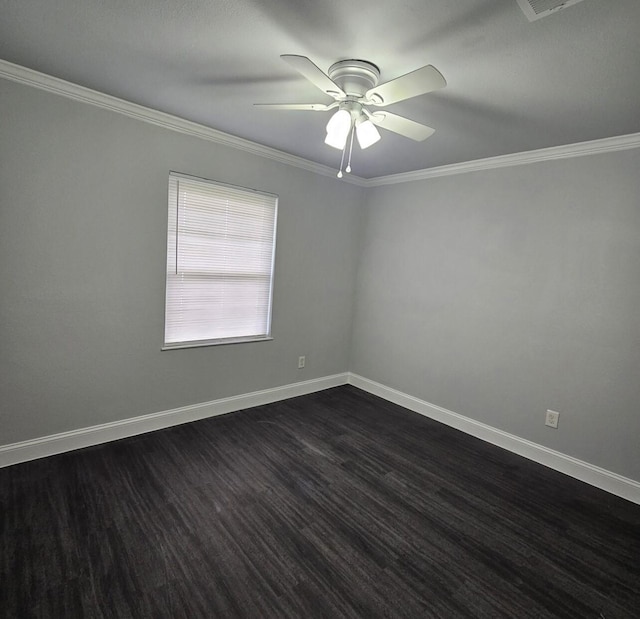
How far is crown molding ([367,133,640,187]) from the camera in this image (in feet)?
8.08

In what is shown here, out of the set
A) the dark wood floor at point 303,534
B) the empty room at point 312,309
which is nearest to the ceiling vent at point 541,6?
the empty room at point 312,309

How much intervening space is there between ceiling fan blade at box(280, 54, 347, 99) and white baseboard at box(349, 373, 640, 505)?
115 inches

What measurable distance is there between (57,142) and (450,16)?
7.77 feet

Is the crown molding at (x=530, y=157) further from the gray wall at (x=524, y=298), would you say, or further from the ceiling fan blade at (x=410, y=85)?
the ceiling fan blade at (x=410, y=85)

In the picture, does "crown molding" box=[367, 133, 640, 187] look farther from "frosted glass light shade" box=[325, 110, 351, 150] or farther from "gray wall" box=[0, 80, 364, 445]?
"frosted glass light shade" box=[325, 110, 351, 150]

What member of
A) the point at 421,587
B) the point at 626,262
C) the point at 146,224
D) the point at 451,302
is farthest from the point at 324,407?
the point at 626,262

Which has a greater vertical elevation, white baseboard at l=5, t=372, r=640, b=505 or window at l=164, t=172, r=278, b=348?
window at l=164, t=172, r=278, b=348

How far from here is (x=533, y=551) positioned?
1.96 m

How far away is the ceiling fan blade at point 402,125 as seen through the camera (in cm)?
186

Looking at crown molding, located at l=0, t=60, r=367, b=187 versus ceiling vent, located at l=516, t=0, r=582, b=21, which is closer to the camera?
ceiling vent, located at l=516, t=0, r=582, b=21

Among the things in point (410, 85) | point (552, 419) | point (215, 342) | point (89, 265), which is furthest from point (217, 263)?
point (552, 419)

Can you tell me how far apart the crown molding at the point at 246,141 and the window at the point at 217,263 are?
14.5 inches

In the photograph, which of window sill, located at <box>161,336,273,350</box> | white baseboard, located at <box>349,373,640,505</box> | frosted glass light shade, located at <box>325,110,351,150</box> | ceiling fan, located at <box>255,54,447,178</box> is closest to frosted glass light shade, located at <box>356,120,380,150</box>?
ceiling fan, located at <box>255,54,447,178</box>

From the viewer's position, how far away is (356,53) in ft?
5.53
